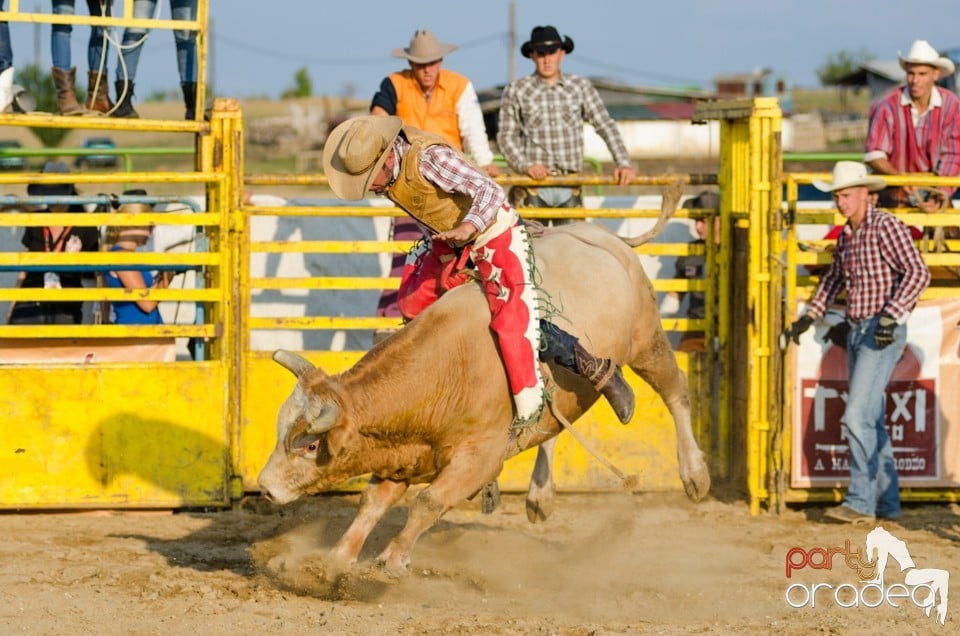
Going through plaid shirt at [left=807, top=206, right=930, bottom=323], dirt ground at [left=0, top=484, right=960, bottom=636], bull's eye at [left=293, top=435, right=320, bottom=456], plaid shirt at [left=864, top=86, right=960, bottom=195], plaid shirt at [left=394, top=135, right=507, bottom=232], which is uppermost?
plaid shirt at [left=864, top=86, right=960, bottom=195]

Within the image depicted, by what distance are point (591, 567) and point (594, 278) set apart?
59.6 inches

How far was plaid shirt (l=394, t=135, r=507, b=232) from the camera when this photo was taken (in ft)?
19.3

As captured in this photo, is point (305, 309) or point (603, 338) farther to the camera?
point (305, 309)

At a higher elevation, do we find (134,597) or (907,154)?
(907,154)

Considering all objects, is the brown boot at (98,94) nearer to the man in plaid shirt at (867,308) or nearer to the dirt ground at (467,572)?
the dirt ground at (467,572)

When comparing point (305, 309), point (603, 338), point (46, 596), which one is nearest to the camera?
point (46, 596)

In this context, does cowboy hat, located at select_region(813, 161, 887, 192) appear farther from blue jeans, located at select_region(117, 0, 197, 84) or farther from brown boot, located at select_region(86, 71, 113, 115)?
brown boot, located at select_region(86, 71, 113, 115)

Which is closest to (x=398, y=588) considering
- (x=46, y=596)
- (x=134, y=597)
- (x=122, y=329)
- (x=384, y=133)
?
(x=134, y=597)

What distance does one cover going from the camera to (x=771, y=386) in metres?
8.05

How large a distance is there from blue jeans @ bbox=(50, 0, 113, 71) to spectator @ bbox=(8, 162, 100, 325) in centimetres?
76

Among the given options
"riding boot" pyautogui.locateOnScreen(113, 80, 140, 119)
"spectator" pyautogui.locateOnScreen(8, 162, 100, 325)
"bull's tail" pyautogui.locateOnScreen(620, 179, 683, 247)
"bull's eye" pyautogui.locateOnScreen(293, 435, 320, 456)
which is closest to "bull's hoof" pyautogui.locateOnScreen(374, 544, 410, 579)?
"bull's eye" pyautogui.locateOnScreen(293, 435, 320, 456)

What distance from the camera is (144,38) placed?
27.7 ft

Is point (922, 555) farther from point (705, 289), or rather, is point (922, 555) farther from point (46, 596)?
point (46, 596)

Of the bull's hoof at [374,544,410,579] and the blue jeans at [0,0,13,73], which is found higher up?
the blue jeans at [0,0,13,73]
